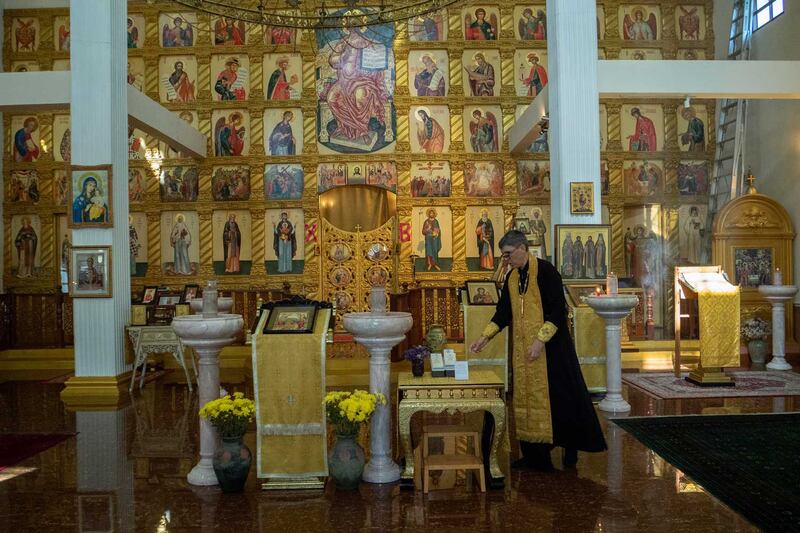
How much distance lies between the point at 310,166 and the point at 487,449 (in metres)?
9.94

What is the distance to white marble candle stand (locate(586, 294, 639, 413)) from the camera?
7.31m

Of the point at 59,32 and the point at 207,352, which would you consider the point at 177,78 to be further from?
the point at 207,352

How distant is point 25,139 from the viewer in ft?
46.5

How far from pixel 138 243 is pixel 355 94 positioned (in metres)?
5.44

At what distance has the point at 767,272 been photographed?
468 inches

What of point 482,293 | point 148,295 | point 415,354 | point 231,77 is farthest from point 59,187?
point 415,354

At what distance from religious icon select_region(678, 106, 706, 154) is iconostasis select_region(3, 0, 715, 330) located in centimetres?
3

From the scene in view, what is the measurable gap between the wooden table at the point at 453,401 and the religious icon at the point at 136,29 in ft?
39.8

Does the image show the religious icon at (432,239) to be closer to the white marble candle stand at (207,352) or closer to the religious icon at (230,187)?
the religious icon at (230,187)

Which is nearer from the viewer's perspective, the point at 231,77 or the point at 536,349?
the point at 536,349

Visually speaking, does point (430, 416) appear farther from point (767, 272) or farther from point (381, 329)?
point (767, 272)

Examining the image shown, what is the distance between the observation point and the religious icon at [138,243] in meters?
14.1

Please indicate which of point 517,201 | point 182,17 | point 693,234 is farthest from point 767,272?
point 182,17

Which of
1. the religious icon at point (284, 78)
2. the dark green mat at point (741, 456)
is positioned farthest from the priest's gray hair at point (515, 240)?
the religious icon at point (284, 78)
